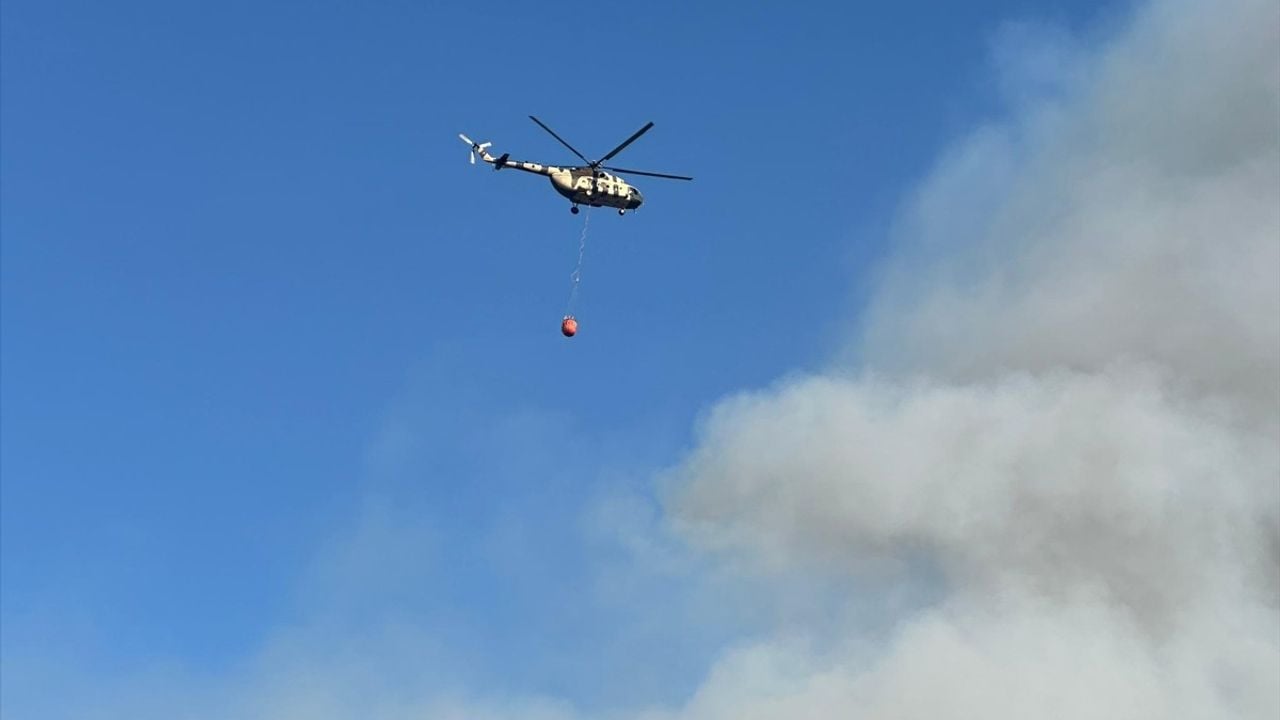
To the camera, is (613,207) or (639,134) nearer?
(639,134)

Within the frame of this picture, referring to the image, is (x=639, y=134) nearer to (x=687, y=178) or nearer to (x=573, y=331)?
(x=687, y=178)

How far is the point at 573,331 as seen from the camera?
131000mm

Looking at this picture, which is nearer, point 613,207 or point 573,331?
point 573,331

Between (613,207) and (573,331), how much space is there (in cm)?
1901

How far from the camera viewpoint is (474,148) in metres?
136

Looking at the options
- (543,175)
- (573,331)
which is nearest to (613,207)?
(543,175)

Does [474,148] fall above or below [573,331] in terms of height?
above

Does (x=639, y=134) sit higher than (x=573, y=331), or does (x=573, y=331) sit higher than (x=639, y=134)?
(x=639, y=134)

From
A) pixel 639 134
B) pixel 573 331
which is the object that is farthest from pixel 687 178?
pixel 573 331

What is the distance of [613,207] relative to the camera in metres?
144

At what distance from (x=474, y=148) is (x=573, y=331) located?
70.8 ft

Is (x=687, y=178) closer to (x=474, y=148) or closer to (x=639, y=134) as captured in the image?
(x=639, y=134)

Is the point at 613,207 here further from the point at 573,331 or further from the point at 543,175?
the point at 573,331

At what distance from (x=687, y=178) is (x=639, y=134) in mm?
8938
